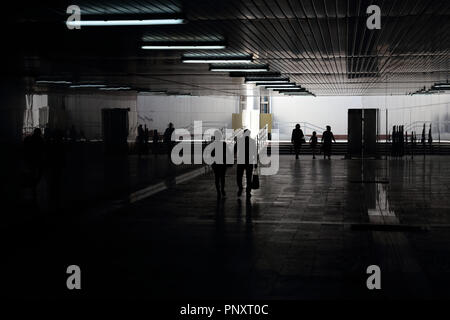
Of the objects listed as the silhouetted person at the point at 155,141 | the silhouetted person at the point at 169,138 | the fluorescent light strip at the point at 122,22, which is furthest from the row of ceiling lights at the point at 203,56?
the silhouetted person at the point at 155,141

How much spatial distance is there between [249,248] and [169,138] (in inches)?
510

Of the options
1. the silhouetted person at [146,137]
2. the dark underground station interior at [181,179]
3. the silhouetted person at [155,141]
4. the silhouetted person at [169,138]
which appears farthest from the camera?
the silhouetted person at [169,138]

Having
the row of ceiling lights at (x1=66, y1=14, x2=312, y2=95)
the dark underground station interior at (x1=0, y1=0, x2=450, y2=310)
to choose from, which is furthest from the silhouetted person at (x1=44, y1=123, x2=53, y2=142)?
the row of ceiling lights at (x1=66, y1=14, x2=312, y2=95)

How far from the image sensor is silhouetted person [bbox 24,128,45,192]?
13059 mm

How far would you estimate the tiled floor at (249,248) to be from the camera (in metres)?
7.75

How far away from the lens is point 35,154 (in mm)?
13305

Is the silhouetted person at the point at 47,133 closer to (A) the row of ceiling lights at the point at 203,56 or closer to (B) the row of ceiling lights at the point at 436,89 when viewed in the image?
(A) the row of ceiling lights at the point at 203,56

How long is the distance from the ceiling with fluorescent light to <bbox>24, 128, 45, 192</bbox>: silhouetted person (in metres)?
1.06

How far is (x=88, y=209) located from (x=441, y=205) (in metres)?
8.34

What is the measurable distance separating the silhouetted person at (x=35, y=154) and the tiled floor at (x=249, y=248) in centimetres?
97

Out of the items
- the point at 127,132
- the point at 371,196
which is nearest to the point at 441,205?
the point at 371,196

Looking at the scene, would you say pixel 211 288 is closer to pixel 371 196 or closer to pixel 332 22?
pixel 332 22

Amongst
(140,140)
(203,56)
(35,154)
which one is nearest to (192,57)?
(203,56)

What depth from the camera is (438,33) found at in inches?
578
